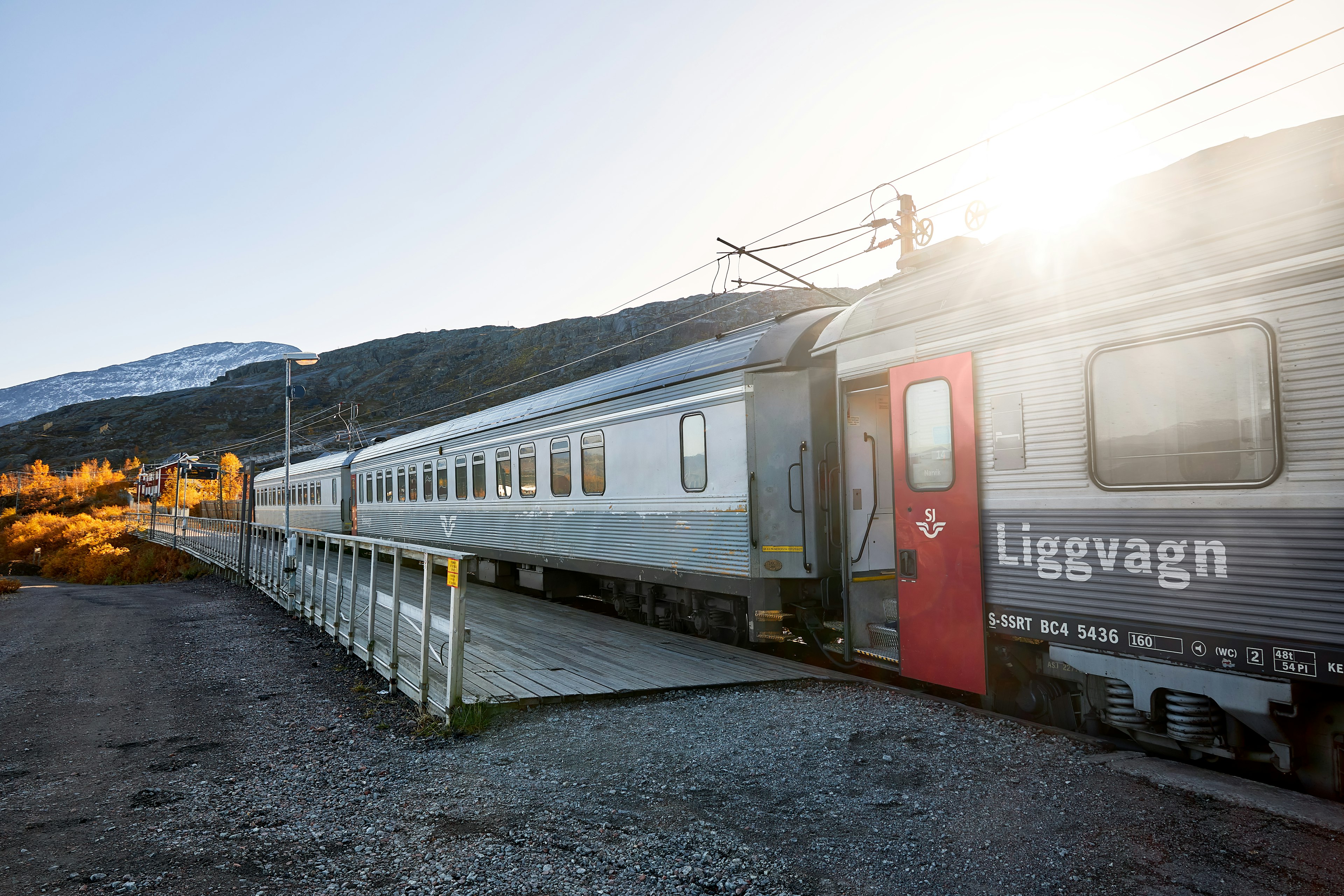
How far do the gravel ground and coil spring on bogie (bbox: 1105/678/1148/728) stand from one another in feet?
0.95

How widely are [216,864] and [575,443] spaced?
26.5ft

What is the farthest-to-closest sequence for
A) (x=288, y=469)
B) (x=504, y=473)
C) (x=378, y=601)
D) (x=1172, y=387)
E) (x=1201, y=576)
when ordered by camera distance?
(x=288, y=469) < (x=504, y=473) < (x=378, y=601) < (x=1172, y=387) < (x=1201, y=576)

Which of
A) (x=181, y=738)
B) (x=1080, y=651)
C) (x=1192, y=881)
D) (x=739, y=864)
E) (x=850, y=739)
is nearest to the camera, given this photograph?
(x=1192, y=881)

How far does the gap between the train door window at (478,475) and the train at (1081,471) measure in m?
6.67

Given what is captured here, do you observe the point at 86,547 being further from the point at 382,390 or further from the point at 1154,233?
the point at 382,390

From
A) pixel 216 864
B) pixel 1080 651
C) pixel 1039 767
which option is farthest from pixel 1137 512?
pixel 216 864

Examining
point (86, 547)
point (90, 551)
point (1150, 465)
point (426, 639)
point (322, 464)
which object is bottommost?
point (90, 551)

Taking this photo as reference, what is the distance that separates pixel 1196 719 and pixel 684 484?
5574mm

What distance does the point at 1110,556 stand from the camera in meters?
4.98

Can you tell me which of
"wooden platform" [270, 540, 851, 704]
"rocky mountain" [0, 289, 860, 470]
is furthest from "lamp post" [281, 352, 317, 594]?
"rocky mountain" [0, 289, 860, 470]

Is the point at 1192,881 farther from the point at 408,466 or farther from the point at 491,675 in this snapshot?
the point at 408,466

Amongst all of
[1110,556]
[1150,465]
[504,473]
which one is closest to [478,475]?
[504,473]

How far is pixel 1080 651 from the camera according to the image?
17.0 feet

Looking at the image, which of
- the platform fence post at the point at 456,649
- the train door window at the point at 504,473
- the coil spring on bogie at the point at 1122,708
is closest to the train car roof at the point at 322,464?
the train door window at the point at 504,473
